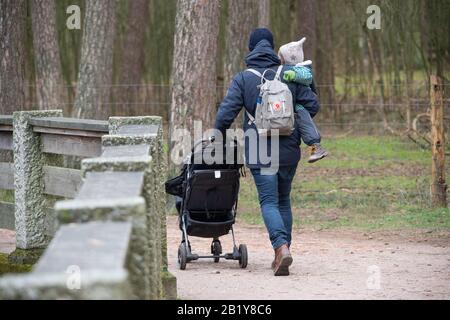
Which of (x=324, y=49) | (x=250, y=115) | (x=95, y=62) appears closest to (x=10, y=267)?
(x=250, y=115)

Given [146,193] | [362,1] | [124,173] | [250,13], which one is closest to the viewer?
[124,173]

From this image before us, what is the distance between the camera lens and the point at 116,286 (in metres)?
3.13

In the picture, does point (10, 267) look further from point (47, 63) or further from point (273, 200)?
point (47, 63)

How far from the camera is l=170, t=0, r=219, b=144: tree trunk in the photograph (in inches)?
500

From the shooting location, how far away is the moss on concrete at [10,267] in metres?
8.46

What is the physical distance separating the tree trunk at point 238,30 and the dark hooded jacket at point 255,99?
9.40m

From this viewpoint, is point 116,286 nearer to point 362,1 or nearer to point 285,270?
point 285,270

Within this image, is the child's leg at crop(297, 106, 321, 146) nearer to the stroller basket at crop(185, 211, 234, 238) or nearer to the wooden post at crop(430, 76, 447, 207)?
the stroller basket at crop(185, 211, 234, 238)

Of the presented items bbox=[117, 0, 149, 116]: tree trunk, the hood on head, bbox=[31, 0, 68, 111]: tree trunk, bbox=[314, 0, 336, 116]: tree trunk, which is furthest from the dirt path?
bbox=[314, 0, 336, 116]: tree trunk

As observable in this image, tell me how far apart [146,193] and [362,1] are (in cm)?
2050

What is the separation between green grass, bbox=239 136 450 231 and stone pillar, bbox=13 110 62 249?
4.35 meters

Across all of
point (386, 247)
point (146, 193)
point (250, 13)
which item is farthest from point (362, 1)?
point (146, 193)

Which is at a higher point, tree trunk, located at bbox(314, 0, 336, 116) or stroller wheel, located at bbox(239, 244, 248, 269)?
tree trunk, located at bbox(314, 0, 336, 116)

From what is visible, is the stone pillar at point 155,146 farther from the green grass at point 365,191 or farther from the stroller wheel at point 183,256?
the green grass at point 365,191
